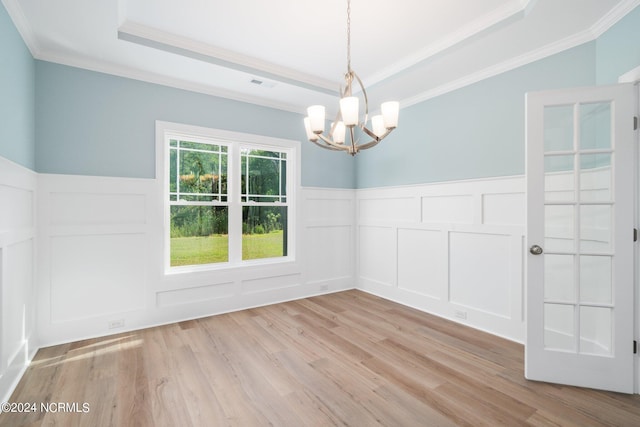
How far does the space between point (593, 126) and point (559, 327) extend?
151 cm

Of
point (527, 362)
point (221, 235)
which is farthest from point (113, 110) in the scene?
point (527, 362)

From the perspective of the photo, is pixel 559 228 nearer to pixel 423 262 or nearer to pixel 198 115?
pixel 423 262

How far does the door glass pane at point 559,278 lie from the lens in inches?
87.3

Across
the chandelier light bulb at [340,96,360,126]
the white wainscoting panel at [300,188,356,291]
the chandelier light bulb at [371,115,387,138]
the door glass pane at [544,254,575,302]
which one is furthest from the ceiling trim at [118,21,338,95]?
the door glass pane at [544,254,575,302]

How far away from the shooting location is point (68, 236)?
2.92 meters

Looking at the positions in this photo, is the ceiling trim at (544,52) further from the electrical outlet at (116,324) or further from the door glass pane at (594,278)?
the electrical outlet at (116,324)

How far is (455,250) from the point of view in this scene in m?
3.49

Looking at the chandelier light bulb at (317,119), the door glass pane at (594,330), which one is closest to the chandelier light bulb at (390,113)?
the chandelier light bulb at (317,119)

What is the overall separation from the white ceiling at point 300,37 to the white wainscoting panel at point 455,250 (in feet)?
4.17

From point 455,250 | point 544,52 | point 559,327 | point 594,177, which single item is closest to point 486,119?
point 544,52

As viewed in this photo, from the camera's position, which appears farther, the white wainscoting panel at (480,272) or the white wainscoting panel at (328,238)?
the white wainscoting panel at (328,238)

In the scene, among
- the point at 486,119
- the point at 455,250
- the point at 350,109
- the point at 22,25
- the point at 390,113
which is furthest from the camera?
the point at 455,250

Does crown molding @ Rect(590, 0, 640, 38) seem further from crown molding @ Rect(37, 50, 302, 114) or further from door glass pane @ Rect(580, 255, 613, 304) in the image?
crown molding @ Rect(37, 50, 302, 114)

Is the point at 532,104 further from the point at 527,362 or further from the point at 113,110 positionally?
the point at 113,110
